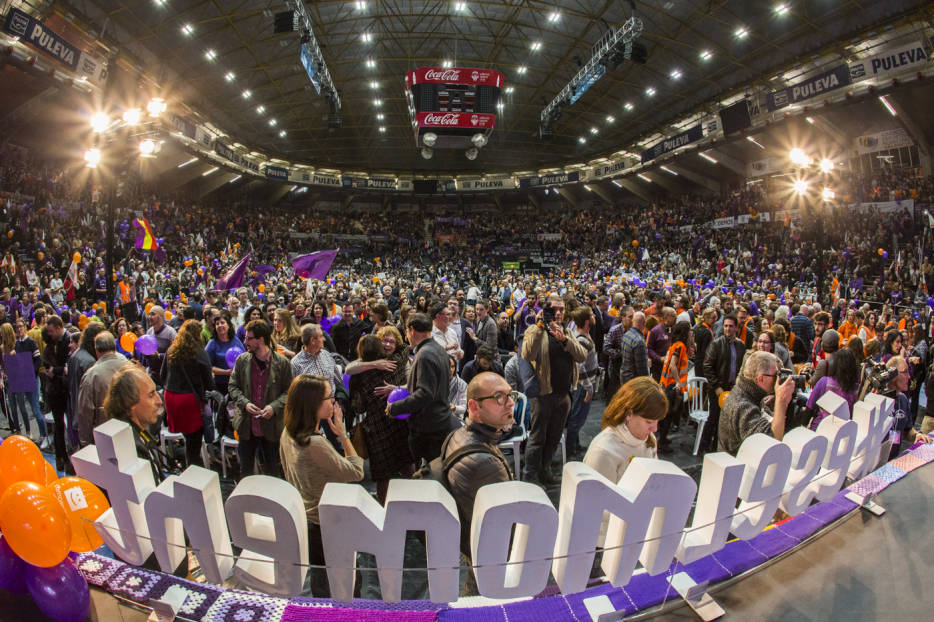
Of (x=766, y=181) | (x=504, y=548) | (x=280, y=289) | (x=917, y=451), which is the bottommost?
(x=917, y=451)

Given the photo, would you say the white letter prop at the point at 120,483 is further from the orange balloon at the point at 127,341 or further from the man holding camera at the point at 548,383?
the orange balloon at the point at 127,341

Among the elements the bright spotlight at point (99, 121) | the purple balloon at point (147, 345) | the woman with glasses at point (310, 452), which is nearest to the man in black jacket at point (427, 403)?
the woman with glasses at point (310, 452)

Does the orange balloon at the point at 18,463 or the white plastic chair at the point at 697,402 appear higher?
the orange balloon at the point at 18,463

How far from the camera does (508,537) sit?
4.88ft

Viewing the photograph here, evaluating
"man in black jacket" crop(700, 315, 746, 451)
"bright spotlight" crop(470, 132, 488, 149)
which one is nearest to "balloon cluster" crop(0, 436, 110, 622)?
"man in black jacket" crop(700, 315, 746, 451)

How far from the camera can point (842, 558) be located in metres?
1.89

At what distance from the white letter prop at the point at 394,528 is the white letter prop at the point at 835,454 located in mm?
1766

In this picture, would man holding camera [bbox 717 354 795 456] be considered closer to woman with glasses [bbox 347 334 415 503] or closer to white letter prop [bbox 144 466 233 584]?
woman with glasses [bbox 347 334 415 503]

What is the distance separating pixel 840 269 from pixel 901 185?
11.5 feet

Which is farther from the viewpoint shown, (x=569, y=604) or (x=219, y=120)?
(x=219, y=120)

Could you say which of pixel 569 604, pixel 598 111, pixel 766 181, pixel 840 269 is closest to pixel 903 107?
pixel 840 269

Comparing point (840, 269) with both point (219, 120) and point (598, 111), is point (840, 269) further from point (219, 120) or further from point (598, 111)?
point (219, 120)

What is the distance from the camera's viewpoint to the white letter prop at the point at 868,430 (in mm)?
2367

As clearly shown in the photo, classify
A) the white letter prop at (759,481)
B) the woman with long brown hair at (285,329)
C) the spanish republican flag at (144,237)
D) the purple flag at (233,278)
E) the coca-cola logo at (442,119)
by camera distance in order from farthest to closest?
the coca-cola logo at (442,119), the spanish republican flag at (144,237), the purple flag at (233,278), the woman with long brown hair at (285,329), the white letter prop at (759,481)
